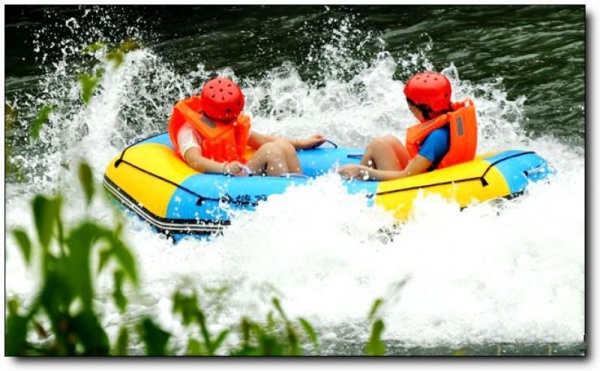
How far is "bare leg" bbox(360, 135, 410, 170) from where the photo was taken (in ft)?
13.7

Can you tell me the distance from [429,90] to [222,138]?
90 centimetres

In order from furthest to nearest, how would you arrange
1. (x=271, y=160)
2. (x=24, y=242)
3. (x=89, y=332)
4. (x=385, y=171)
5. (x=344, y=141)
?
(x=344, y=141)
(x=271, y=160)
(x=385, y=171)
(x=89, y=332)
(x=24, y=242)

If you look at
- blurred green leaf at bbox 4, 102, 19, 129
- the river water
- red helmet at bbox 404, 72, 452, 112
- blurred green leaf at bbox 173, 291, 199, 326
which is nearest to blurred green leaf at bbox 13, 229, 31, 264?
blurred green leaf at bbox 173, 291, 199, 326

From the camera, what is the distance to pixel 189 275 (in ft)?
12.9

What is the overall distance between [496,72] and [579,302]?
7.46 feet

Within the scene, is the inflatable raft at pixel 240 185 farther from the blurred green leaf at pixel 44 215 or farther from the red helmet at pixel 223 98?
the blurred green leaf at pixel 44 215

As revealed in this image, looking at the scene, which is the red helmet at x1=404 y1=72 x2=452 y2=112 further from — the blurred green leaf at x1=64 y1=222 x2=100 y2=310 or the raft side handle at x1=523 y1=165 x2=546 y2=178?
the blurred green leaf at x1=64 y1=222 x2=100 y2=310

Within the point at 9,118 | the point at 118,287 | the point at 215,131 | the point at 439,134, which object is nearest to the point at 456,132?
the point at 439,134

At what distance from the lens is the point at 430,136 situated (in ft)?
13.3

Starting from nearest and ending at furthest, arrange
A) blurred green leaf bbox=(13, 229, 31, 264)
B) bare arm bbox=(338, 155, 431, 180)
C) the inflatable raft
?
blurred green leaf bbox=(13, 229, 31, 264) → the inflatable raft → bare arm bbox=(338, 155, 431, 180)

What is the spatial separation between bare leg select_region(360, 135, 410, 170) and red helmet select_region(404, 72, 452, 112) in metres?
0.22

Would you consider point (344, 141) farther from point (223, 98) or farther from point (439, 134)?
point (439, 134)

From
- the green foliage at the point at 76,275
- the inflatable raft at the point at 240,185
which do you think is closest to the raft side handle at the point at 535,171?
the inflatable raft at the point at 240,185

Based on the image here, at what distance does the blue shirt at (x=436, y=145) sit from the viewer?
4039 millimetres
